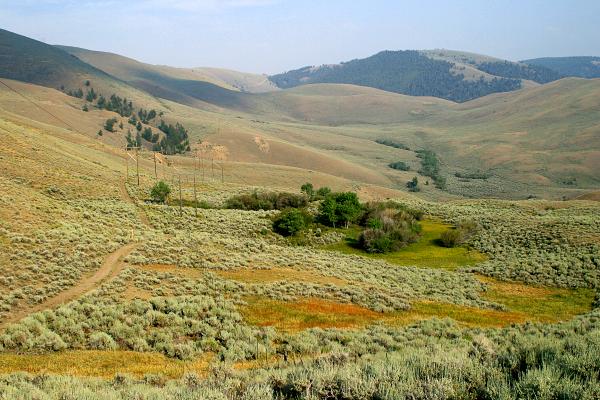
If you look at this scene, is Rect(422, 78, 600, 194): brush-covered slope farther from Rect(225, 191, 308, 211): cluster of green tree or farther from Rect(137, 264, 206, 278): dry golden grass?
Rect(137, 264, 206, 278): dry golden grass

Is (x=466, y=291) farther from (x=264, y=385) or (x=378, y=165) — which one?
(x=378, y=165)

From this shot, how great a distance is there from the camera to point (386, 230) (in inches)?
1708

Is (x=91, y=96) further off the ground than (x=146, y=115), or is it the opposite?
(x=91, y=96)

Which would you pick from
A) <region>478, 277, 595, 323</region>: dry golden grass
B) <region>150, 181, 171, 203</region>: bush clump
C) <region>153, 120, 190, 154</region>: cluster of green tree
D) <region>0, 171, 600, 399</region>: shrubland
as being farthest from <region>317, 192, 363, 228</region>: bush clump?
<region>153, 120, 190, 154</region>: cluster of green tree

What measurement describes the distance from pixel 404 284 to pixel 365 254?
10697mm

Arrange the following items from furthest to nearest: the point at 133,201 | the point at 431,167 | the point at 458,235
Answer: the point at 431,167 → the point at 133,201 → the point at 458,235

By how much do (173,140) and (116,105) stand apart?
131ft

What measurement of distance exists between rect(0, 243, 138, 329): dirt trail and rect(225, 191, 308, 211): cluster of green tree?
2498 cm

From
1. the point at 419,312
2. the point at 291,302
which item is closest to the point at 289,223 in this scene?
the point at 291,302

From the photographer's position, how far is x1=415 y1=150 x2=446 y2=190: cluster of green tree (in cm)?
12757

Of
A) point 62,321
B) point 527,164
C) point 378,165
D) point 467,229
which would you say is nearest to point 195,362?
point 62,321

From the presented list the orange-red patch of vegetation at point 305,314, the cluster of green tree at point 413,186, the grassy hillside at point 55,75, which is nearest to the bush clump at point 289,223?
the orange-red patch of vegetation at point 305,314

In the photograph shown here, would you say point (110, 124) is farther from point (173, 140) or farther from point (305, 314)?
point (305, 314)

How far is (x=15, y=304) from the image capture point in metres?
19.5
